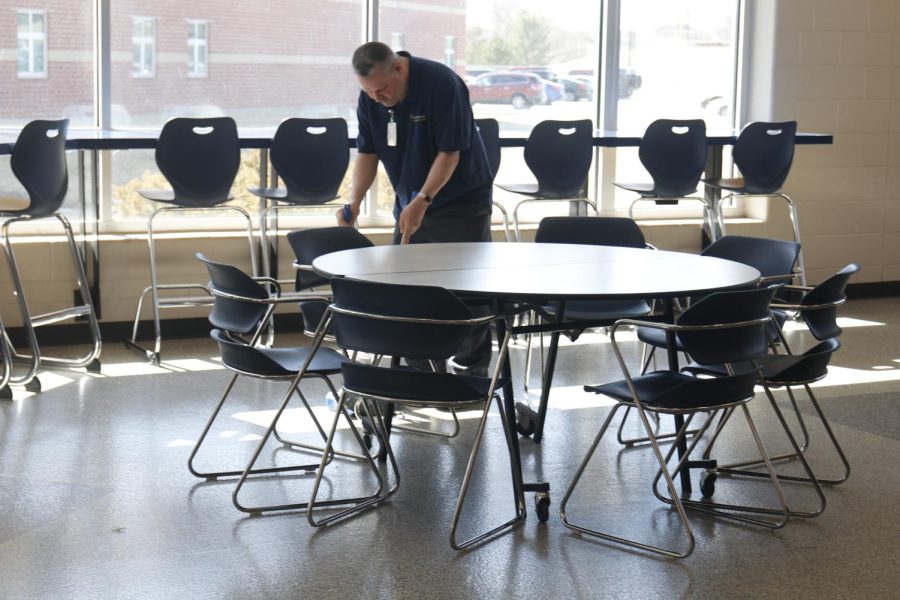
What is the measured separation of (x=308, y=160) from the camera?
18.7ft

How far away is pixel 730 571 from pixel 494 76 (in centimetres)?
462

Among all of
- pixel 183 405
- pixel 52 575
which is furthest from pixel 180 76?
pixel 52 575

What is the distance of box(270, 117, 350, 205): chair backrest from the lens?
564 centimetres

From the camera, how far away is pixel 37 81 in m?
6.07

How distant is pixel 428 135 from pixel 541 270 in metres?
1.03

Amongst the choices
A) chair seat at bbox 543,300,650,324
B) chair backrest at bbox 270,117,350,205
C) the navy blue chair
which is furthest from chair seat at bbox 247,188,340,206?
chair seat at bbox 543,300,650,324

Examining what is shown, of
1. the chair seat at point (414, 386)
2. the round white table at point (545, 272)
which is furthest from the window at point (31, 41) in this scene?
the chair seat at point (414, 386)

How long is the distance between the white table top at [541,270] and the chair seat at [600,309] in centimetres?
26

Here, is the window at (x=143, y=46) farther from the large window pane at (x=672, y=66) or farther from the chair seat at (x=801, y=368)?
the chair seat at (x=801, y=368)

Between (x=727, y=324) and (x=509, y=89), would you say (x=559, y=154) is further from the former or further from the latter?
(x=727, y=324)

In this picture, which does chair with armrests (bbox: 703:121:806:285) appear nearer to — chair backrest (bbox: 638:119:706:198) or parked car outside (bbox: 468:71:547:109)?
chair backrest (bbox: 638:119:706:198)

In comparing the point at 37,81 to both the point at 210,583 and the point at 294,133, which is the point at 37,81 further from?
the point at 210,583

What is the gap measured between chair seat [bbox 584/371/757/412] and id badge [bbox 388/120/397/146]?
157 centimetres

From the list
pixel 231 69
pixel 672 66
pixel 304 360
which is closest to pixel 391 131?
pixel 304 360
